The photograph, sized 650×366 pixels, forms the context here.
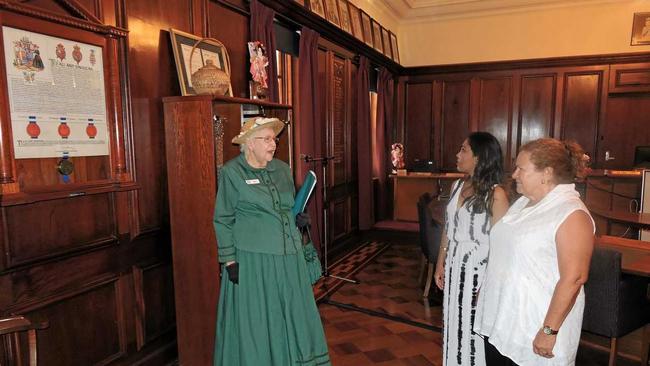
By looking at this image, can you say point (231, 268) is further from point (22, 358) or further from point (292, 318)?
point (22, 358)

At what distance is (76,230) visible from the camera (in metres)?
2.11

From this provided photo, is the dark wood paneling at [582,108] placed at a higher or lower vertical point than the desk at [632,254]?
higher

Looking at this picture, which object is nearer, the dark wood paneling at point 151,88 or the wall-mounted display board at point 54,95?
the wall-mounted display board at point 54,95

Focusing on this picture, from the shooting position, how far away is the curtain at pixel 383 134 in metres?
6.34

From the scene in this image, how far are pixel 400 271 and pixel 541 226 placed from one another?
3272 millimetres

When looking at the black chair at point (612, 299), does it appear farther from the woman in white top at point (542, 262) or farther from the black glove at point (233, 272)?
the black glove at point (233, 272)

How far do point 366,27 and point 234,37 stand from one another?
3.24 meters

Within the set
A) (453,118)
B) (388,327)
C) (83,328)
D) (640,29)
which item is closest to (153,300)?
(83,328)

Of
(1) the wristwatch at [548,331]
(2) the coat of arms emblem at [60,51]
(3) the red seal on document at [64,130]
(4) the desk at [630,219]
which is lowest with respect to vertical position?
(1) the wristwatch at [548,331]

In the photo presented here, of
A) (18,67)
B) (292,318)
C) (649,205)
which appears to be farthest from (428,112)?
(18,67)

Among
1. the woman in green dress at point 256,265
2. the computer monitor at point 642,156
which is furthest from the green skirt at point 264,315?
the computer monitor at point 642,156

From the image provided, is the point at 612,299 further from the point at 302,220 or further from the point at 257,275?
the point at 257,275

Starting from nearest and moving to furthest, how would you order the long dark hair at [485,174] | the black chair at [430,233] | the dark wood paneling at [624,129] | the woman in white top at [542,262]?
the woman in white top at [542,262], the long dark hair at [485,174], the black chair at [430,233], the dark wood paneling at [624,129]

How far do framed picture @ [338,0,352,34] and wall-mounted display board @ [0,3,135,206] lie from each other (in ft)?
10.9
